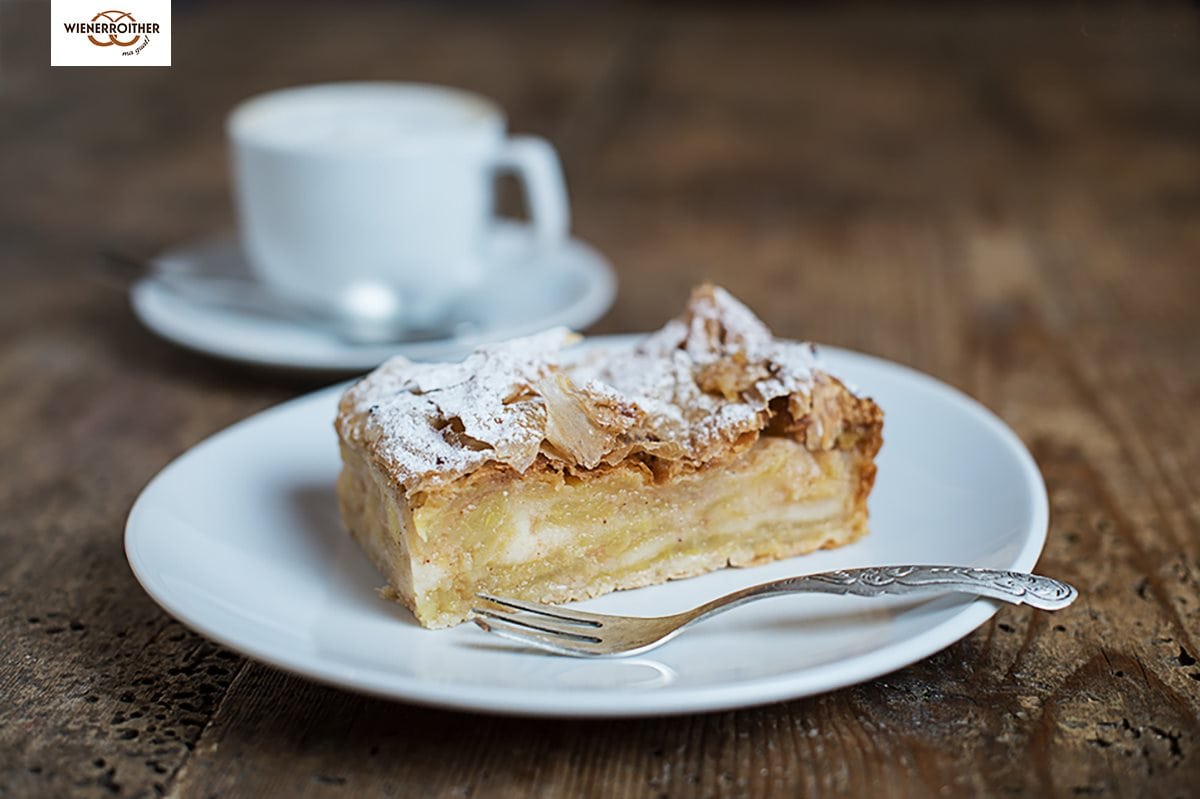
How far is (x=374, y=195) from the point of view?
2.54 meters

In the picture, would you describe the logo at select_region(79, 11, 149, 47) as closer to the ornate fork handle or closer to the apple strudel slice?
the apple strudel slice

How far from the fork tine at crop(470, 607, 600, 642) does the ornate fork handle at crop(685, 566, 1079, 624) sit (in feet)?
0.40

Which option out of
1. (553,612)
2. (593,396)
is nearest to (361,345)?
(593,396)

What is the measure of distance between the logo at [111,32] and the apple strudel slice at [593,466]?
801 millimetres

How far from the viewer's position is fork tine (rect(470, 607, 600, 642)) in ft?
4.80

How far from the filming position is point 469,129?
2.66 m

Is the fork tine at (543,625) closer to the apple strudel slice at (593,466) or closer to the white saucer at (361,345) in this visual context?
the apple strudel slice at (593,466)

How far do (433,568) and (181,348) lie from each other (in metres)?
1.28

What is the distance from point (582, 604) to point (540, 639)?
0.63ft

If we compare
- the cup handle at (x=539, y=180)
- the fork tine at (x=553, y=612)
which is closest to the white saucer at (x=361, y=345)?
the cup handle at (x=539, y=180)

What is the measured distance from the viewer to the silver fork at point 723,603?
1447mm

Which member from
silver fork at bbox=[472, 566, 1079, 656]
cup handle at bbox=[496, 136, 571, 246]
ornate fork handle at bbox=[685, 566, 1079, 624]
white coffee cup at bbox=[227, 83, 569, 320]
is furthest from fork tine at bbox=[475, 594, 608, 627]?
cup handle at bbox=[496, 136, 571, 246]

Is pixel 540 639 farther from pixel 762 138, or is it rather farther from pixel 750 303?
pixel 762 138

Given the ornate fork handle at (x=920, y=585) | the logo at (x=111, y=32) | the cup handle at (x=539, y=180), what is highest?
the logo at (x=111, y=32)
